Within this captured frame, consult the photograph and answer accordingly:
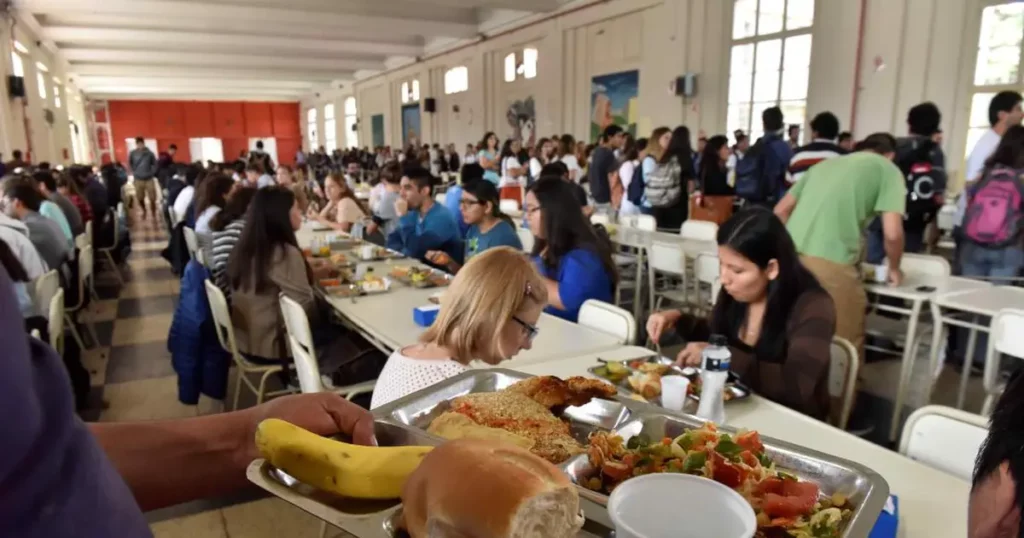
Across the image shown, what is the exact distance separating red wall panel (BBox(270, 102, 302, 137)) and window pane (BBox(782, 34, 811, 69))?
25.7 metres

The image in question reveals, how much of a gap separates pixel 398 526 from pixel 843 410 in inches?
76.2

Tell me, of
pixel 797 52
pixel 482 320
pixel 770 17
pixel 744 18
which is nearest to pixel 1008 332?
pixel 482 320

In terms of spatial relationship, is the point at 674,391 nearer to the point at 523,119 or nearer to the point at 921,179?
the point at 921,179

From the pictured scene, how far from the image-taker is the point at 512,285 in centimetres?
185

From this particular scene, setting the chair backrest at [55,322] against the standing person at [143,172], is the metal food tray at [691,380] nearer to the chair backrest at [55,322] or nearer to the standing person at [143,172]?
the chair backrest at [55,322]

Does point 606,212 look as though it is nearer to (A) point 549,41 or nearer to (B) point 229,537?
(B) point 229,537

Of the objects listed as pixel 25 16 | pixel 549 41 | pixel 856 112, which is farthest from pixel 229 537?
pixel 25 16

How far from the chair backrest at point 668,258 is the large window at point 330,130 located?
22474 mm

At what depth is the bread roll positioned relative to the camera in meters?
0.56

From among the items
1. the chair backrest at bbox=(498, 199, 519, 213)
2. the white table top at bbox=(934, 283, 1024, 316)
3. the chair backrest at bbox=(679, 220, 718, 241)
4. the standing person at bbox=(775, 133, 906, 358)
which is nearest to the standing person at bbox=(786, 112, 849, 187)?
the chair backrest at bbox=(679, 220, 718, 241)

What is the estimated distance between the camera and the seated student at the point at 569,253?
123 inches

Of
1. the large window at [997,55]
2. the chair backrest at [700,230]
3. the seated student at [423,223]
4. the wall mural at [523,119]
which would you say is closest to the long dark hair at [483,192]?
the seated student at [423,223]

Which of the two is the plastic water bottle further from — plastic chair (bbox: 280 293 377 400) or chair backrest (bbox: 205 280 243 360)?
chair backrest (bbox: 205 280 243 360)

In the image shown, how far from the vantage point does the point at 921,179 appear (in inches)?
198
